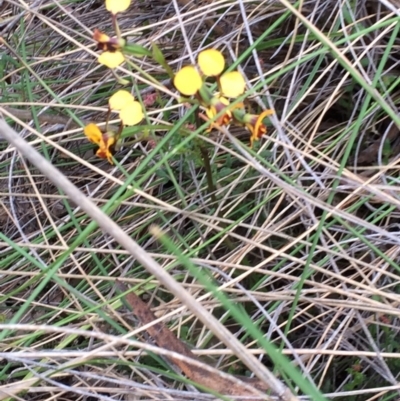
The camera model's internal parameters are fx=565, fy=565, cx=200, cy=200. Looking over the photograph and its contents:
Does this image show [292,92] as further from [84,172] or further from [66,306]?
[66,306]

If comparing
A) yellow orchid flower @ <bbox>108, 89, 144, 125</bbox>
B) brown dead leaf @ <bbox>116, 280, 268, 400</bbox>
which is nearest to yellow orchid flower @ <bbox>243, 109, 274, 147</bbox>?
yellow orchid flower @ <bbox>108, 89, 144, 125</bbox>

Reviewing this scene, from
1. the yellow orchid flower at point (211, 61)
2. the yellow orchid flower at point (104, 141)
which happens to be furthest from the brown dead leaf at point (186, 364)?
the yellow orchid flower at point (211, 61)

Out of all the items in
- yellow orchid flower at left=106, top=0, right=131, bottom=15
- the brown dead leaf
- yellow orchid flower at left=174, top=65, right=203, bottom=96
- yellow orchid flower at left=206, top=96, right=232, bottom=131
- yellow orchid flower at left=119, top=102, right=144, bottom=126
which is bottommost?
the brown dead leaf

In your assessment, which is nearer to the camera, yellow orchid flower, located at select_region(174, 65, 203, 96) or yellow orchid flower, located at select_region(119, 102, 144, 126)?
yellow orchid flower, located at select_region(174, 65, 203, 96)

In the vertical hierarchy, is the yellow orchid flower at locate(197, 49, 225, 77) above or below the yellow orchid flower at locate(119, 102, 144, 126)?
above

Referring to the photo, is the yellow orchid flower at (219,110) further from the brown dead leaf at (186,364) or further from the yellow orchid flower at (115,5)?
the brown dead leaf at (186,364)

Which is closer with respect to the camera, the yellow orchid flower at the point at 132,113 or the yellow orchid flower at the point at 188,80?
the yellow orchid flower at the point at 188,80

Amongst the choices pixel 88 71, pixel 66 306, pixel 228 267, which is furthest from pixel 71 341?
pixel 88 71

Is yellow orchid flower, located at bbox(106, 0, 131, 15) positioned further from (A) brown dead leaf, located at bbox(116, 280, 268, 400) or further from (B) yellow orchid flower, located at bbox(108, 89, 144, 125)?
(A) brown dead leaf, located at bbox(116, 280, 268, 400)
